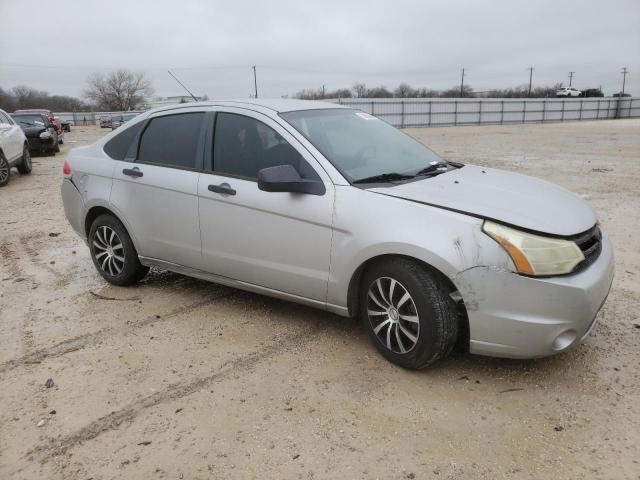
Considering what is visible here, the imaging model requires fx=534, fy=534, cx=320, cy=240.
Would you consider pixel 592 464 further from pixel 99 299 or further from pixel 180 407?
pixel 99 299

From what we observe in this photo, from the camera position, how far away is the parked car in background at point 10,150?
11625mm

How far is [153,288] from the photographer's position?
5.00 m

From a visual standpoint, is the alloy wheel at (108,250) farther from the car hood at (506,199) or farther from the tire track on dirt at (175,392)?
the car hood at (506,199)

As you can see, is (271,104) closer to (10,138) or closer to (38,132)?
(10,138)

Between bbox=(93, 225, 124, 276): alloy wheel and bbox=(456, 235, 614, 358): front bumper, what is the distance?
10.7 feet

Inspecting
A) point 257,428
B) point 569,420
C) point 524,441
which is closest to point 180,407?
point 257,428

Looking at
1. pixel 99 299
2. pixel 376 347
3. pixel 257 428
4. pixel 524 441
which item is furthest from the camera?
pixel 99 299

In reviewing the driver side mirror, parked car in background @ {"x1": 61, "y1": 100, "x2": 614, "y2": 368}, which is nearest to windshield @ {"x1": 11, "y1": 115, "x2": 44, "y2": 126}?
parked car in background @ {"x1": 61, "y1": 100, "x2": 614, "y2": 368}

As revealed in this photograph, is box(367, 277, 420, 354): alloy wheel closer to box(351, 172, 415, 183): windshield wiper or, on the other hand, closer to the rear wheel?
box(351, 172, 415, 183): windshield wiper

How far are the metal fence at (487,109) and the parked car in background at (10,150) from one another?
29161mm

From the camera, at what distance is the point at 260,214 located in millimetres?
3752

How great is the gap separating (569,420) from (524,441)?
33 centimetres

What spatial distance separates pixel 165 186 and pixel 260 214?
1.04 meters

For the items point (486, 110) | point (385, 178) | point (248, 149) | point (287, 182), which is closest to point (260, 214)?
point (287, 182)
